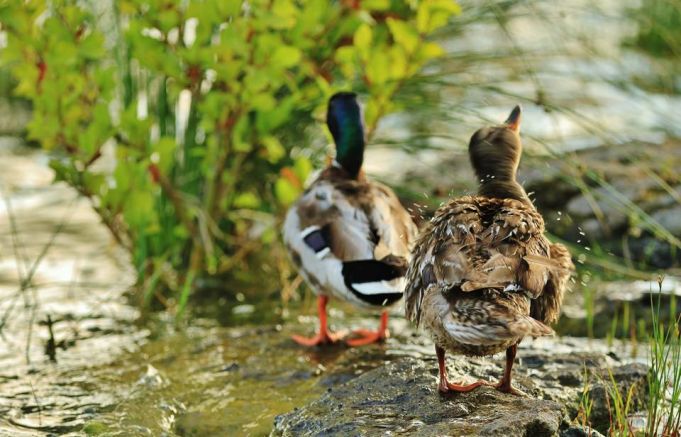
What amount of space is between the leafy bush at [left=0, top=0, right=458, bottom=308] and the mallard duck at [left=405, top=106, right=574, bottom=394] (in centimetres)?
172

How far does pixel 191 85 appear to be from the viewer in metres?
5.41

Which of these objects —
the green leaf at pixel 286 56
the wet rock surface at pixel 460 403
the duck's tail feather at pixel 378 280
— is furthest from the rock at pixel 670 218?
the green leaf at pixel 286 56

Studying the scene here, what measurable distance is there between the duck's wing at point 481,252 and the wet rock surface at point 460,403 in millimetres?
273

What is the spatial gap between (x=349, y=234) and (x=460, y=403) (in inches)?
55.8

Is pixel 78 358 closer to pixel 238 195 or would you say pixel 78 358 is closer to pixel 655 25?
pixel 238 195

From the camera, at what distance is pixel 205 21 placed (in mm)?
5066

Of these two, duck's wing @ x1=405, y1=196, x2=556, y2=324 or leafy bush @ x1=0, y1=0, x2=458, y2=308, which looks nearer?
duck's wing @ x1=405, y1=196, x2=556, y2=324

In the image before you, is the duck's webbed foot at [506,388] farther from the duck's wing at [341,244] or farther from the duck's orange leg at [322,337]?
the duck's orange leg at [322,337]

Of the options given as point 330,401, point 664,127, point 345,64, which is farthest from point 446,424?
point 664,127

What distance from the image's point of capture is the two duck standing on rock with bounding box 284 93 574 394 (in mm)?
3203

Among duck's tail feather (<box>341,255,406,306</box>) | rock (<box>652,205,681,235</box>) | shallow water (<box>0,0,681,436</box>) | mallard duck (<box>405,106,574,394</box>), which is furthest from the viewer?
rock (<box>652,205,681,235</box>)

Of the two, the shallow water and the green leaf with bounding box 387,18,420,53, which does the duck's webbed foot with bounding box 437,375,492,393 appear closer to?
the shallow water

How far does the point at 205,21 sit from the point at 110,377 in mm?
1748

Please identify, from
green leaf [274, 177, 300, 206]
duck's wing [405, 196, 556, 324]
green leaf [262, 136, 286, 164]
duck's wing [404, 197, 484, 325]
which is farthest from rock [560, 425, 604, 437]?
green leaf [262, 136, 286, 164]
